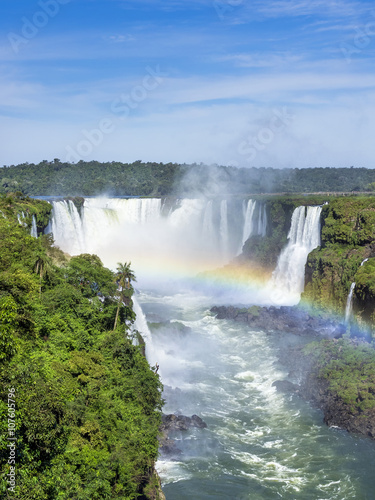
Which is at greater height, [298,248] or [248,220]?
[248,220]

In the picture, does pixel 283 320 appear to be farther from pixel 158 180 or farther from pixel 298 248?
pixel 158 180

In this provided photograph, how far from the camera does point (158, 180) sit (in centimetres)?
11812

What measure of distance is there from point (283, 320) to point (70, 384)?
32.7 meters

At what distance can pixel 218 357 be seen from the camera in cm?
4262

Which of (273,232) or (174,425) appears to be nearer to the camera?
(174,425)

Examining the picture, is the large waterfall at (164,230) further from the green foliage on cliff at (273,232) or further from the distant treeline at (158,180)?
the distant treeline at (158,180)

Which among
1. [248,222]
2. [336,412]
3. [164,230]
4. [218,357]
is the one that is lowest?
[336,412]

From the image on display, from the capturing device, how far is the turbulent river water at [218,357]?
87.5ft

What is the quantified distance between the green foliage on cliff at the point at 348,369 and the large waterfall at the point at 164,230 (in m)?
32.0

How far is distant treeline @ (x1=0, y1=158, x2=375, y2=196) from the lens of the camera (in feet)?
349

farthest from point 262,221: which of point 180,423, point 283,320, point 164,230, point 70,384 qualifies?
point 70,384

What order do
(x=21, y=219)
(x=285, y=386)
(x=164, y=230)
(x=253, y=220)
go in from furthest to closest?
1. (x=164, y=230)
2. (x=253, y=220)
3. (x=21, y=219)
4. (x=285, y=386)

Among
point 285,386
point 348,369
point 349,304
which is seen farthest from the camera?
point 349,304

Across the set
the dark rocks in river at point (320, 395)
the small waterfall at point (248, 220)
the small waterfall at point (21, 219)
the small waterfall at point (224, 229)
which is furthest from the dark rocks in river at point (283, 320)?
the small waterfall at point (224, 229)
